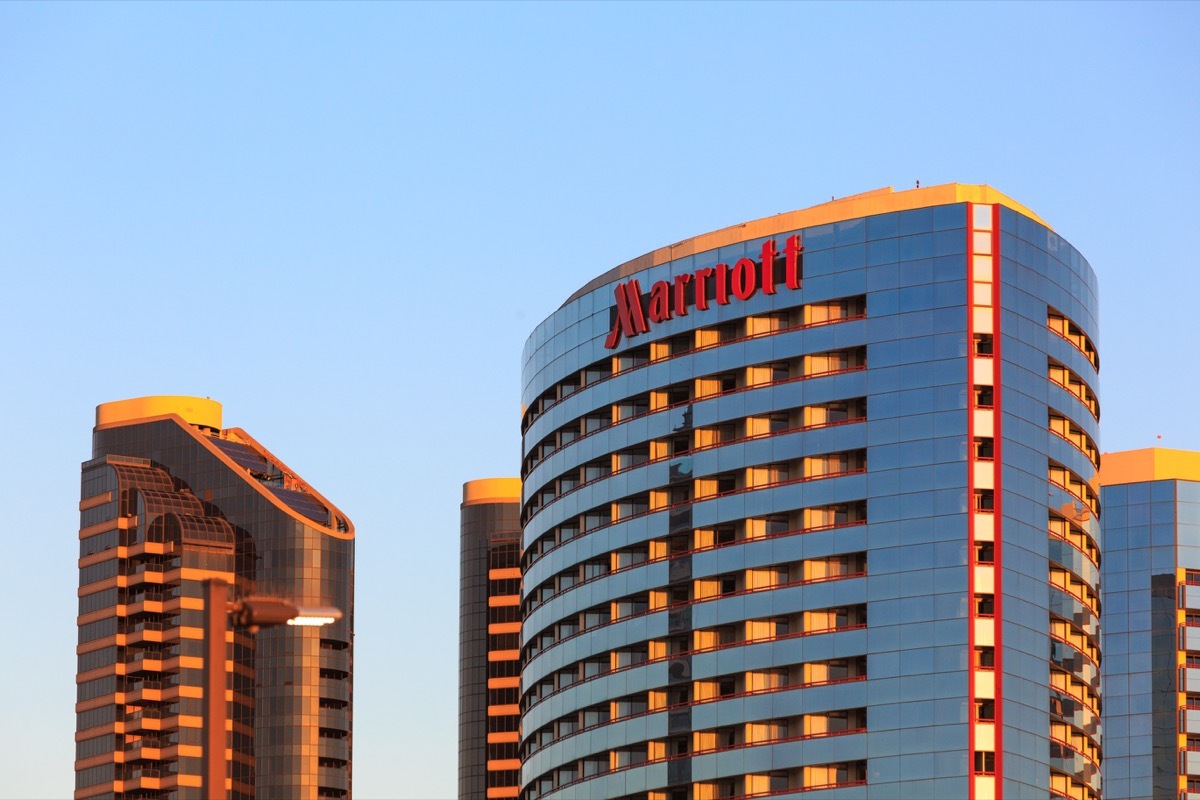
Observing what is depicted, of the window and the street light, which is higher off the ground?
the window

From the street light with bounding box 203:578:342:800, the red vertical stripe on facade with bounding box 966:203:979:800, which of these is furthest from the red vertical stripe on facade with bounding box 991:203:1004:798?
the street light with bounding box 203:578:342:800

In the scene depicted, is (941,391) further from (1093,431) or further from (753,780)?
(753,780)

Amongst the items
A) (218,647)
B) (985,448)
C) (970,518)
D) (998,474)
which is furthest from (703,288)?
(218,647)

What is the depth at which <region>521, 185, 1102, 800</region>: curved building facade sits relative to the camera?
160000 millimetres

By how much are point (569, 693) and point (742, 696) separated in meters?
24.2

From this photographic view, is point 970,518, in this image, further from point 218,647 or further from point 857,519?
point 218,647

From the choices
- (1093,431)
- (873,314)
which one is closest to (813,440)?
(873,314)

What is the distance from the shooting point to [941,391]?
16362 cm

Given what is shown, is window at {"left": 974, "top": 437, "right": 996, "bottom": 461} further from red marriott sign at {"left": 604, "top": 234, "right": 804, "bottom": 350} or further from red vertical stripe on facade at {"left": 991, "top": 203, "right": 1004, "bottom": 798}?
red marriott sign at {"left": 604, "top": 234, "right": 804, "bottom": 350}

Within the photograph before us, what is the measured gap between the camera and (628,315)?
186125 millimetres

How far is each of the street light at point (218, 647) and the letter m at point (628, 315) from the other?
145 metres

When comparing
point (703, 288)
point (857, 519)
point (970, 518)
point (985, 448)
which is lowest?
point (970, 518)

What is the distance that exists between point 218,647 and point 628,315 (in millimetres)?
147595

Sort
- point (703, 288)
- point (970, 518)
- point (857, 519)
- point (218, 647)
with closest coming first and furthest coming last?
point (218, 647) → point (970, 518) → point (857, 519) → point (703, 288)
